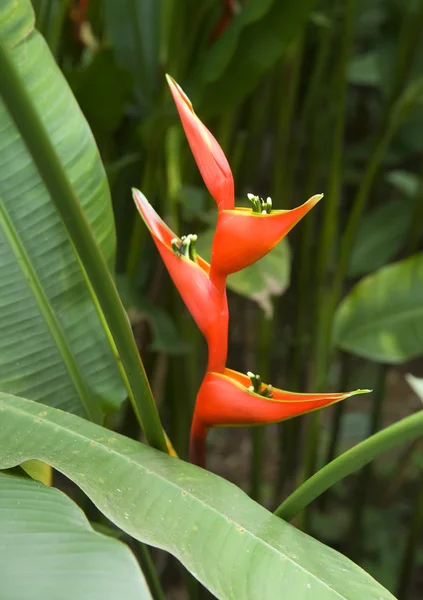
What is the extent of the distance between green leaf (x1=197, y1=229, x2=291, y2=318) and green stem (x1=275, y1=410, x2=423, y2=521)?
0.22 meters

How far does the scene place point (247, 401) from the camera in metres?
0.30

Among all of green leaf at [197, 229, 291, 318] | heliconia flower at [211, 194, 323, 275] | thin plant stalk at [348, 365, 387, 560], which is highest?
heliconia flower at [211, 194, 323, 275]

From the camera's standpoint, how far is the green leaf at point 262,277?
0.52 metres

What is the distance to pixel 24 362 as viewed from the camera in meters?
0.37

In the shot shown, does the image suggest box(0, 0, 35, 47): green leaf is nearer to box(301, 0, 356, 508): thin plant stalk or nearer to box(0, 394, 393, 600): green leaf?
box(0, 394, 393, 600): green leaf

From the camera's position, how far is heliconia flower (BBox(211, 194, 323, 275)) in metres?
0.28

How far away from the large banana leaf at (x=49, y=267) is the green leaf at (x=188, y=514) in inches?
2.3

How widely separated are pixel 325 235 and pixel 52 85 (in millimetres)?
407

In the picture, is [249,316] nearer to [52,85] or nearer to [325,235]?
[325,235]

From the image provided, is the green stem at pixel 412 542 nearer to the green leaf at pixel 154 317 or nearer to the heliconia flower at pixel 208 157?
the green leaf at pixel 154 317

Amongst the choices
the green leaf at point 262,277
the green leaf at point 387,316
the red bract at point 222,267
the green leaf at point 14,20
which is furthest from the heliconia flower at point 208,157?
the green leaf at point 387,316

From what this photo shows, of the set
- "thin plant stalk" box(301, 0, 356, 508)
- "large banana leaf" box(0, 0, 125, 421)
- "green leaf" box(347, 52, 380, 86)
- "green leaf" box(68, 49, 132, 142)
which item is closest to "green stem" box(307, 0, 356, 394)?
"thin plant stalk" box(301, 0, 356, 508)

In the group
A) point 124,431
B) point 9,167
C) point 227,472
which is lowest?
point 227,472

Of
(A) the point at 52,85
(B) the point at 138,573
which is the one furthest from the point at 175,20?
(B) the point at 138,573
